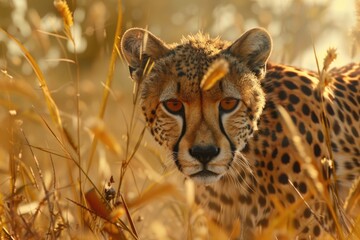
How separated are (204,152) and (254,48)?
70cm

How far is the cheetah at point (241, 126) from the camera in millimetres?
3100

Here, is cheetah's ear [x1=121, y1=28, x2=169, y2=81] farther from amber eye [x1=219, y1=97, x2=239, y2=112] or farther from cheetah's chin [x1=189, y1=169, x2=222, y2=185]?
cheetah's chin [x1=189, y1=169, x2=222, y2=185]

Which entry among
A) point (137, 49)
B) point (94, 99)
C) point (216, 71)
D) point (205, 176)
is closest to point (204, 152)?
point (205, 176)

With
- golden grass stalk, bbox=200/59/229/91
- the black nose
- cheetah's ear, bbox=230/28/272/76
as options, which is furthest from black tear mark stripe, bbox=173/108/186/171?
golden grass stalk, bbox=200/59/229/91

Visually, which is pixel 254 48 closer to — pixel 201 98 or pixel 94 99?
pixel 201 98

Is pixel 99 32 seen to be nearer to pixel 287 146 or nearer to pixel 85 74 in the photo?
→ pixel 287 146

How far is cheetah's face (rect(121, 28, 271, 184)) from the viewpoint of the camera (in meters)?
3.02

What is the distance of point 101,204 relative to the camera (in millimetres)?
2121

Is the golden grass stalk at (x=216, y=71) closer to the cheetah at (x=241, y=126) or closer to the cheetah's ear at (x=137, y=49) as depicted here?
A: the cheetah at (x=241, y=126)

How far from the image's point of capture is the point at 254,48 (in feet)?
11.3

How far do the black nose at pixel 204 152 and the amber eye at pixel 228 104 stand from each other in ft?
0.90

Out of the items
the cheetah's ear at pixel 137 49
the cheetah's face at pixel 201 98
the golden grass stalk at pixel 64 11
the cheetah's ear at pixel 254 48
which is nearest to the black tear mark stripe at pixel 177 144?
the cheetah's face at pixel 201 98

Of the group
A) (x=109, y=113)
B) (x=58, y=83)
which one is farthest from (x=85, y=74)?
(x=109, y=113)

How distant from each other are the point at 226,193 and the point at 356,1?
4.19 feet
